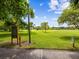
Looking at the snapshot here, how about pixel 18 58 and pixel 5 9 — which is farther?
pixel 5 9

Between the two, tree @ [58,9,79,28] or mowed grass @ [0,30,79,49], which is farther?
tree @ [58,9,79,28]

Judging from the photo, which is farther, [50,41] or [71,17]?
[71,17]

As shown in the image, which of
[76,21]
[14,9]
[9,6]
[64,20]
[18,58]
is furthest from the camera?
[64,20]

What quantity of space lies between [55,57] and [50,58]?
1.69ft

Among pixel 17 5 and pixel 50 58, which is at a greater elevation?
pixel 17 5

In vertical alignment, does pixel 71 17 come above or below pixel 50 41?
above

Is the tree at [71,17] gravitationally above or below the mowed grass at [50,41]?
above

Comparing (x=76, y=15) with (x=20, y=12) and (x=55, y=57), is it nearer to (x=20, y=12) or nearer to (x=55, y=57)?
(x=20, y=12)

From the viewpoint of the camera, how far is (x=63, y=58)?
37.9 ft

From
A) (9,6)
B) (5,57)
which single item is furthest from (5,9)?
(5,57)

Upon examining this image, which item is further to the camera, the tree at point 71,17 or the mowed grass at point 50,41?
the tree at point 71,17

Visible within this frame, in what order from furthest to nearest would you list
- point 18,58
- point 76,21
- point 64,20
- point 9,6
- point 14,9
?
point 64,20 < point 76,21 < point 14,9 < point 9,6 < point 18,58

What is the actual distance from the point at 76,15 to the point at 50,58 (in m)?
21.6

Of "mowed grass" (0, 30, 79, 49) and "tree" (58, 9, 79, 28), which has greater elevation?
"tree" (58, 9, 79, 28)
